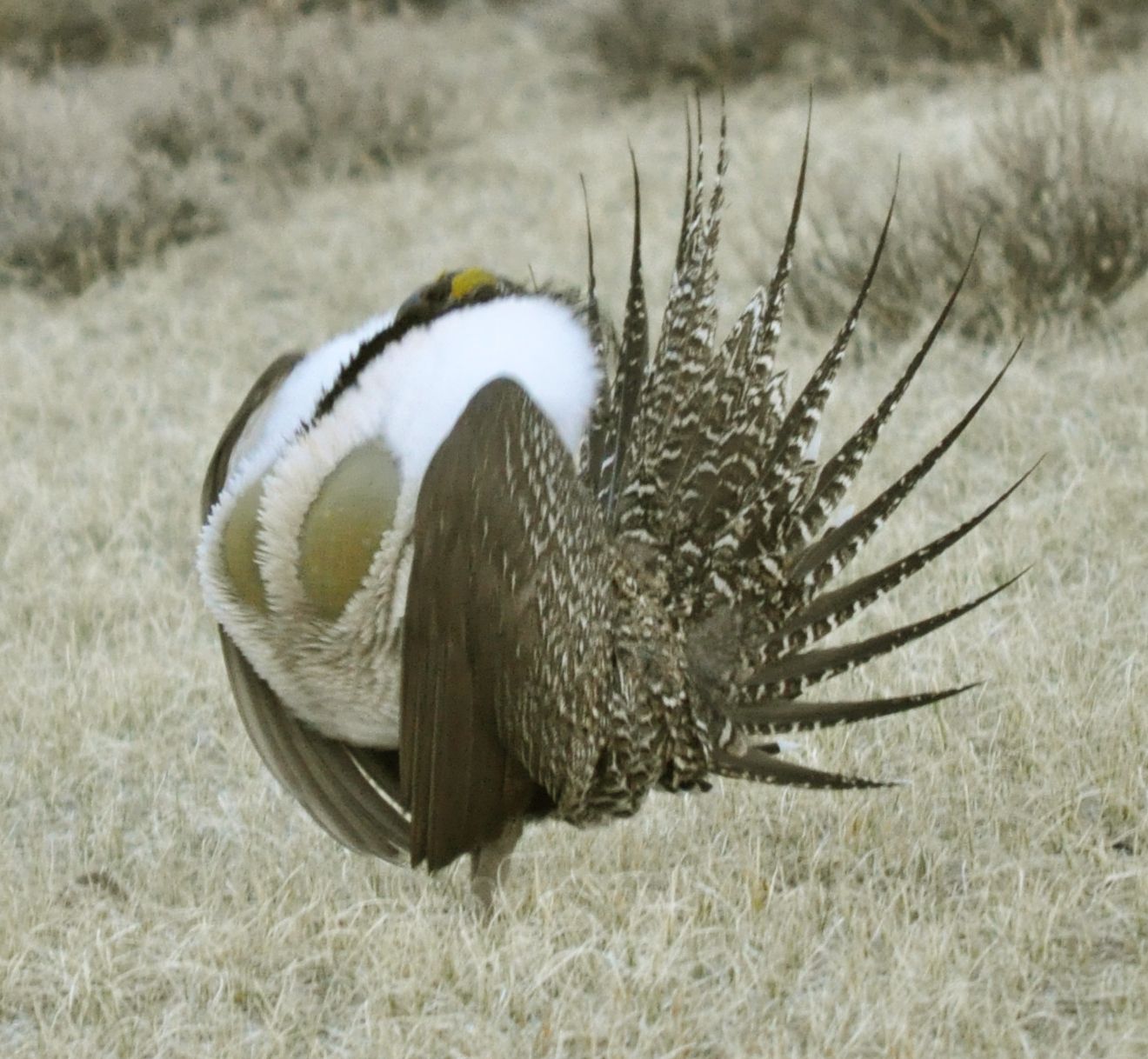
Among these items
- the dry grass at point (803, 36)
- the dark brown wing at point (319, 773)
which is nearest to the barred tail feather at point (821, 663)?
the dark brown wing at point (319, 773)

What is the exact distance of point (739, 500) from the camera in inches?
82.8

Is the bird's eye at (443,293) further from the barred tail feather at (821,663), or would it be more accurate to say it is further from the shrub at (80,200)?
the shrub at (80,200)

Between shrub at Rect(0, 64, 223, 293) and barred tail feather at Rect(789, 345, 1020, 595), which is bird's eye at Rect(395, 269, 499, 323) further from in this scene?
shrub at Rect(0, 64, 223, 293)

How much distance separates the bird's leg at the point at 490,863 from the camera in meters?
2.17

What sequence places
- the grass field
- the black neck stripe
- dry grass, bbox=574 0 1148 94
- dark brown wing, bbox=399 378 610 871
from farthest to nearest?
dry grass, bbox=574 0 1148 94, the grass field, the black neck stripe, dark brown wing, bbox=399 378 610 871

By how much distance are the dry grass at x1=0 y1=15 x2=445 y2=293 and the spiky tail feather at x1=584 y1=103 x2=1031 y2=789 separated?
4101 mm

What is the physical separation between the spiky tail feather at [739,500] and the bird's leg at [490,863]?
270 mm

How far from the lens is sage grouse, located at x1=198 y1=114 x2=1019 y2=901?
1879 millimetres

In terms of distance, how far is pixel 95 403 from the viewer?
4.66 m

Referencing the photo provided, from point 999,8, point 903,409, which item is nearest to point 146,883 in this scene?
point 903,409

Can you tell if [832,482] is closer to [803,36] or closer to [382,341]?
[382,341]

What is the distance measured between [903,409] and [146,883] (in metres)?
2.28

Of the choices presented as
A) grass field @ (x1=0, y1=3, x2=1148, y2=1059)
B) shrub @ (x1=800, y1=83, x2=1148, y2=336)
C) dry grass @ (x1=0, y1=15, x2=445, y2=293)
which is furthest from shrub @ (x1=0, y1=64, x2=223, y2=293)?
shrub @ (x1=800, y1=83, x2=1148, y2=336)

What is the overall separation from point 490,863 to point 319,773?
0.24 m
